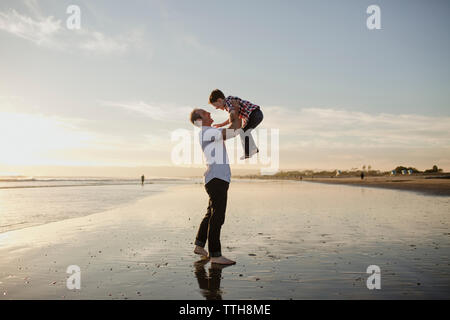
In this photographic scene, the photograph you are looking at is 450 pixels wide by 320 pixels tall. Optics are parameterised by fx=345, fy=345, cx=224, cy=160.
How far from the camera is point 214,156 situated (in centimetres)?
657

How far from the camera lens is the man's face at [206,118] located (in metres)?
6.70

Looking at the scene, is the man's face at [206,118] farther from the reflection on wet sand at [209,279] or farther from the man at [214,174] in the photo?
the reflection on wet sand at [209,279]

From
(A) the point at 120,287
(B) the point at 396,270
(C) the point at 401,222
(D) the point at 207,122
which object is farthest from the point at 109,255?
(C) the point at 401,222

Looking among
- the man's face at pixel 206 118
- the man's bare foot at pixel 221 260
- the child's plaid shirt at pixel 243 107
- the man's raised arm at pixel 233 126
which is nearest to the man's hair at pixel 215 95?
the child's plaid shirt at pixel 243 107

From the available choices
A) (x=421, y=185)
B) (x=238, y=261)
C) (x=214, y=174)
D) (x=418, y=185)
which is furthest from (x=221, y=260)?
(x=418, y=185)

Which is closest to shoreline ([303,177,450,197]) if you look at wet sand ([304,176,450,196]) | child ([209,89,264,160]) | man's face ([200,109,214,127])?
wet sand ([304,176,450,196])

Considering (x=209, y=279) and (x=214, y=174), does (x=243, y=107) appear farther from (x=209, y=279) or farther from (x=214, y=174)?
(x=209, y=279)

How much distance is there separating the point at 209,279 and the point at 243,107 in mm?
3032

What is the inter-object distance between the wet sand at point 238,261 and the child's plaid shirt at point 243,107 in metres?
2.69

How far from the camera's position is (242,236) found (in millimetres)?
9508
